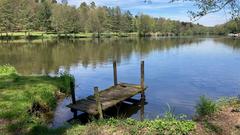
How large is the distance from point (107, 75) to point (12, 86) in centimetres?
1603

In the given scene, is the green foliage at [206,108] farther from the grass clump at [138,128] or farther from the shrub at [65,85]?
the shrub at [65,85]

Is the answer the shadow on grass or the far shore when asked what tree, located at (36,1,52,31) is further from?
the shadow on grass

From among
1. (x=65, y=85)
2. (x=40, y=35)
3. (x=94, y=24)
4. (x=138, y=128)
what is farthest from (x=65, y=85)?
(x=94, y=24)

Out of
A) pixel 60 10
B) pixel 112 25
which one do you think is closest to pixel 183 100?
pixel 60 10

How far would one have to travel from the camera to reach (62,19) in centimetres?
11869

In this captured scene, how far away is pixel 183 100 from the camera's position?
879 inches

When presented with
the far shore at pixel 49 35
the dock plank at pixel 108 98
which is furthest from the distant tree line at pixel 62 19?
the dock plank at pixel 108 98

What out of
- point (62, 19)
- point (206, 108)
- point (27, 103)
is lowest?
point (27, 103)

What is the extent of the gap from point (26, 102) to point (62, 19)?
106593 mm

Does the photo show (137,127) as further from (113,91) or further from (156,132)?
(113,91)

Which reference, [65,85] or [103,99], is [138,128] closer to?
[103,99]

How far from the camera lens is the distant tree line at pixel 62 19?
10325 centimetres

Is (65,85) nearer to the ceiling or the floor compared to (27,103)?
nearer to the floor

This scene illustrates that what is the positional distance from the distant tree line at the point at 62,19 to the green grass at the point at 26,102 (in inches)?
3222
